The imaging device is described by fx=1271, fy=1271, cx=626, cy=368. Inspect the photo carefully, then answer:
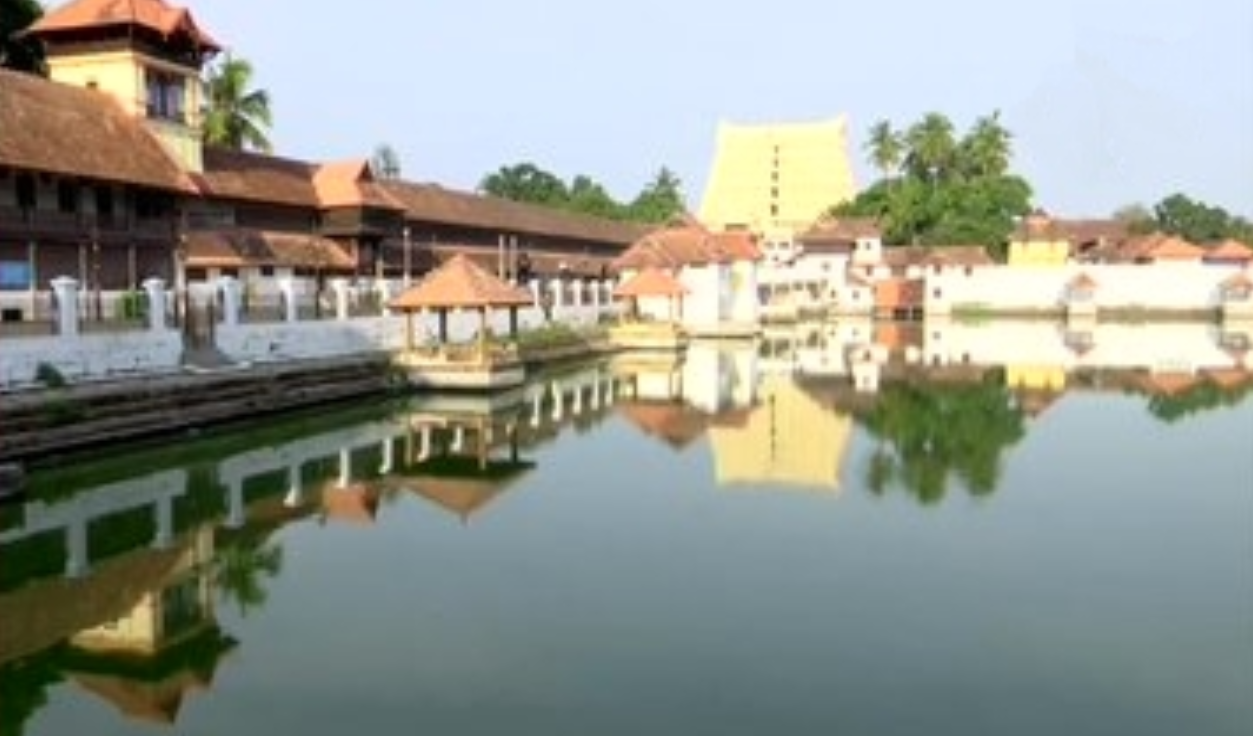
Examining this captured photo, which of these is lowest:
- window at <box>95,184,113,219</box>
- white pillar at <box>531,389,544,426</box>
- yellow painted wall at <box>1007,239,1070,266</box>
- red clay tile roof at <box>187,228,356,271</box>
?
white pillar at <box>531,389,544,426</box>

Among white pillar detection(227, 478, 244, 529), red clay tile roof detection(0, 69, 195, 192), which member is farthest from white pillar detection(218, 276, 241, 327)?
white pillar detection(227, 478, 244, 529)

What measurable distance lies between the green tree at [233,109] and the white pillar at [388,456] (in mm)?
24467

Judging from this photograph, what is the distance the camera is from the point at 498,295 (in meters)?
29.8

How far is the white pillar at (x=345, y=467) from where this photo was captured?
18.1m

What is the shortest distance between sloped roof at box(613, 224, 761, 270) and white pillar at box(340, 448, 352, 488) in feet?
96.0

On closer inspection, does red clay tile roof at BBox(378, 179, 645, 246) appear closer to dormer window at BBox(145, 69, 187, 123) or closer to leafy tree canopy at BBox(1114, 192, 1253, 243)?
dormer window at BBox(145, 69, 187, 123)

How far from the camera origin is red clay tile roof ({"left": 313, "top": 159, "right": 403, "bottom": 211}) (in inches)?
1561

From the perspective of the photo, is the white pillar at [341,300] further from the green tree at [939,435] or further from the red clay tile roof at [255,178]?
the green tree at [939,435]

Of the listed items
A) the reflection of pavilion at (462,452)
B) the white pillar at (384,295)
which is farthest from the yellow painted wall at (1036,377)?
the white pillar at (384,295)

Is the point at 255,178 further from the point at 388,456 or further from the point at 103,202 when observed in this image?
the point at 388,456

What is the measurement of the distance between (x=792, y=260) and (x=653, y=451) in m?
54.5

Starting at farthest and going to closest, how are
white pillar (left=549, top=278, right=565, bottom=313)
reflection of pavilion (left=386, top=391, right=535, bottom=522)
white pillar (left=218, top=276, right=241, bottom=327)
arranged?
white pillar (left=549, top=278, right=565, bottom=313) < white pillar (left=218, top=276, right=241, bottom=327) < reflection of pavilion (left=386, top=391, right=535, bottom=522)

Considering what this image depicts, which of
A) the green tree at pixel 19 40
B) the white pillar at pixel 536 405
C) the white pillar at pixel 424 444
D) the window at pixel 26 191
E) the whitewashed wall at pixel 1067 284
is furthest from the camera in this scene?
the whitewashed wall at pixel 1067 284

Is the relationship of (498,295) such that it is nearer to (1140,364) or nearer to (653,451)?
(653,451)
